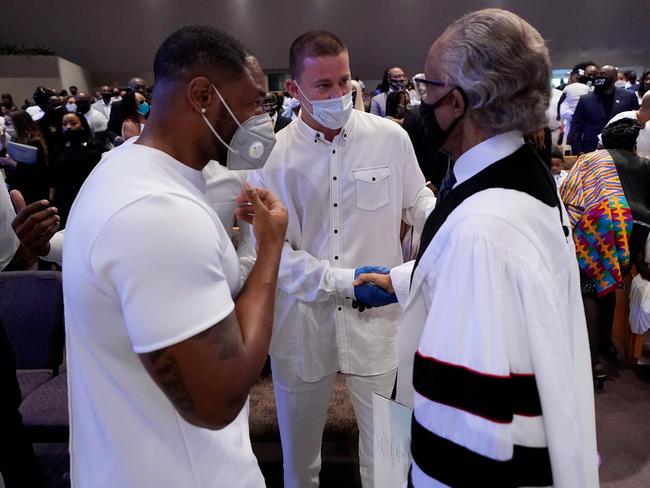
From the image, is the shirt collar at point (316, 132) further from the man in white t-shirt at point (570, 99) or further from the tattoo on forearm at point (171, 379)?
the man in white t-shirt at point (570, 99)

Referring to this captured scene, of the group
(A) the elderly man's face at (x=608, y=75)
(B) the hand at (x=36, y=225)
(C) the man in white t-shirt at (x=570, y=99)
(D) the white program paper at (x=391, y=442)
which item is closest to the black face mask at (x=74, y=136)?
(B) the hand at (x=36, y=225)

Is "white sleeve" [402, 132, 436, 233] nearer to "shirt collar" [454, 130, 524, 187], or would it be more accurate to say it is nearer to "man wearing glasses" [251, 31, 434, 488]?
"man wearing glasses" [251, 31, 434, 488]

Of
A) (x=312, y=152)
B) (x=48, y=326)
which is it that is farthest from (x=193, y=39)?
(x=48, y=326)

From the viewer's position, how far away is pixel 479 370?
94cm

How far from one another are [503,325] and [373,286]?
912 mm

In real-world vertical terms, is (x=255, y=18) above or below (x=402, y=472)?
above

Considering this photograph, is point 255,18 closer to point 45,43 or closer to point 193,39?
point 45,43

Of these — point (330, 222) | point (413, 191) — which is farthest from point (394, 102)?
point (330, 222)

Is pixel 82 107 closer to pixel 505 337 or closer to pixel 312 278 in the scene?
pixel 312 278

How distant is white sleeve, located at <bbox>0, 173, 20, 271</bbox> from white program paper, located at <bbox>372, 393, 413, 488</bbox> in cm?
157

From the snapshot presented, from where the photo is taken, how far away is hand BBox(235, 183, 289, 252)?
1185 mm

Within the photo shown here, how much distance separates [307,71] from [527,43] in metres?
1.12

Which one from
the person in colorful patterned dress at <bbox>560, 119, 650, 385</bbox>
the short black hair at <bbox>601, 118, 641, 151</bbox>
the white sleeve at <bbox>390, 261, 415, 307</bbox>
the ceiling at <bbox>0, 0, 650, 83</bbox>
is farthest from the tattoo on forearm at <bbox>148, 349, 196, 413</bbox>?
the ceiling at <bbox>0, 0, 650, 83</bbox>

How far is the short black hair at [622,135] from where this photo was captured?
10.8ft
